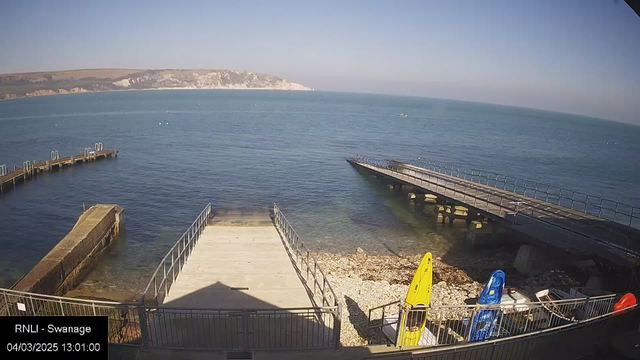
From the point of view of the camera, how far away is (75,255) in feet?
63.7

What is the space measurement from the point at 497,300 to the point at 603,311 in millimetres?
2851

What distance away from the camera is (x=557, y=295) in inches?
624

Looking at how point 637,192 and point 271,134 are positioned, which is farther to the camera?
point 271,134

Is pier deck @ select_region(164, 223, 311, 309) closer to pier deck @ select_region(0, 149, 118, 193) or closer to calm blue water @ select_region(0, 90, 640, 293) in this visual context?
calm blue water @ select_region(0, 90, 640, 293)

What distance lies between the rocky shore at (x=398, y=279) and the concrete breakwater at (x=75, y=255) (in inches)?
484

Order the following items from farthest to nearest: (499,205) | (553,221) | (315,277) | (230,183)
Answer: (230,183) < (499,205) < (553,221) < (315,277)

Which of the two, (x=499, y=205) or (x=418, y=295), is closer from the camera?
(x=418, y=295)

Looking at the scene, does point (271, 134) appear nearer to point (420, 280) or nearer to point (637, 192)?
point (637, 192)

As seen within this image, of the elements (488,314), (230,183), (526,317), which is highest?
(488,314)

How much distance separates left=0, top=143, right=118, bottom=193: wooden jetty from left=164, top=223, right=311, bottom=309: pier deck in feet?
97.0

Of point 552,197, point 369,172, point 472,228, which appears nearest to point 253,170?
point 369,172
